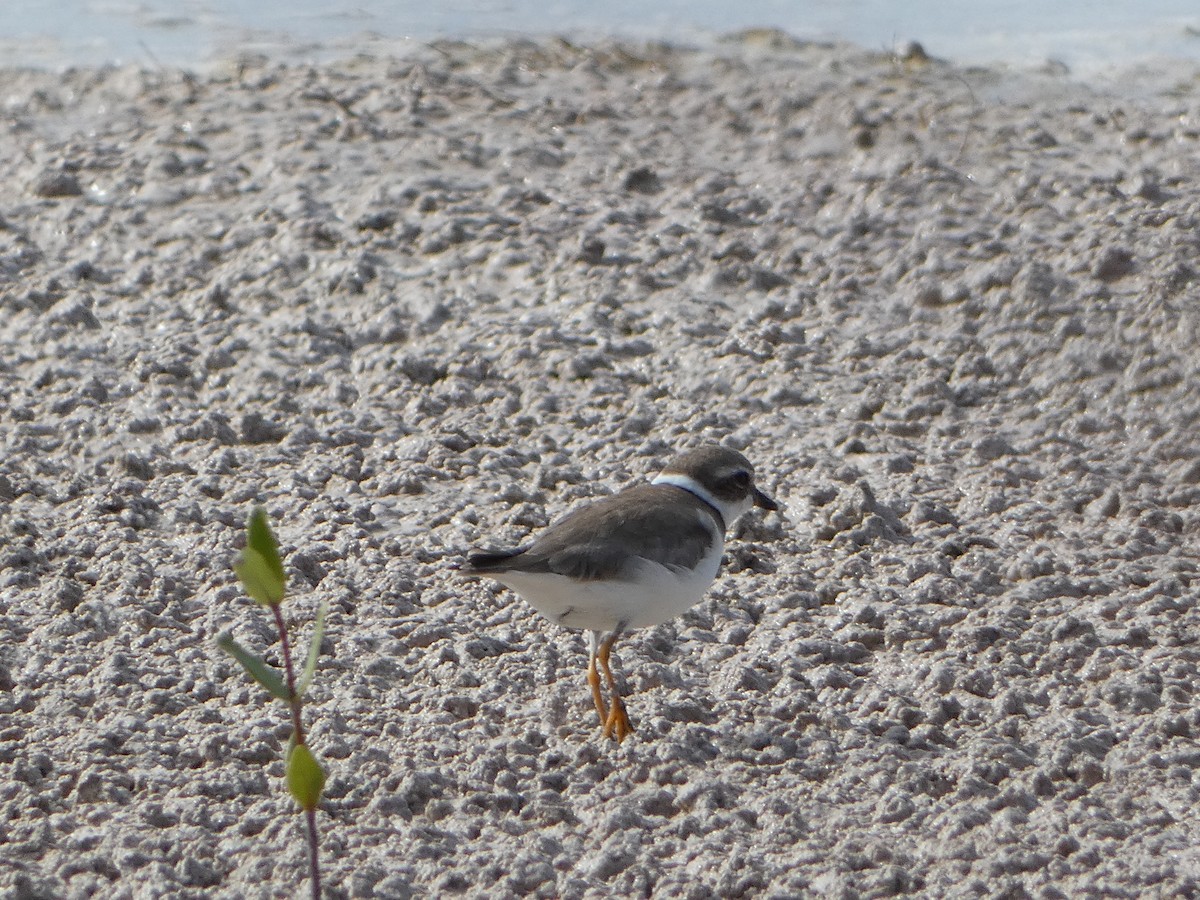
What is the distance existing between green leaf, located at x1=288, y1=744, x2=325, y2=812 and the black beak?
7.81ft

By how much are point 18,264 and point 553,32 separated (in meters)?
3.99

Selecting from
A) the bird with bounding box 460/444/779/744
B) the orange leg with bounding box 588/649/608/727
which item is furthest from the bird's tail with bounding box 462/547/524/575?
the orange leg with bounding box 588/649/608/727

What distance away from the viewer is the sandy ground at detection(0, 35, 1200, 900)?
3.91 m

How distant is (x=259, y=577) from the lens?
2844 millimetres

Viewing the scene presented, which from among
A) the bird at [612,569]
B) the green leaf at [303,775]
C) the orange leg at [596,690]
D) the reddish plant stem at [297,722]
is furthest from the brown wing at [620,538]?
the green leaf at [303,775]

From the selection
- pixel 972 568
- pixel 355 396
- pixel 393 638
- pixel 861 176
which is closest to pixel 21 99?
pixel 355 396

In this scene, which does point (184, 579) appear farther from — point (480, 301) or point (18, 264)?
point (18, 264)

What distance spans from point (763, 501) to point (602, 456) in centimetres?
79

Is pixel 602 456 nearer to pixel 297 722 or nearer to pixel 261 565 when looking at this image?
pixel 297 722

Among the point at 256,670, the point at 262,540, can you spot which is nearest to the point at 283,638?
the point at 256,670

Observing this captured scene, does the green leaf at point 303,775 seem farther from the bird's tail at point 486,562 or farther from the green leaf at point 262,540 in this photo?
the bird's tail at point 486,562

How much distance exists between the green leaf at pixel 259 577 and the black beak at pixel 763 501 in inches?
95.6

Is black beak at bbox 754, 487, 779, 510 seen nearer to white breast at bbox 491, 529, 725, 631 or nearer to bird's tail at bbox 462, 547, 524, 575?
white breast at bbox 491, 529, 725, 631

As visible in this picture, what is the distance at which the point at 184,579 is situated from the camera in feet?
16.2
